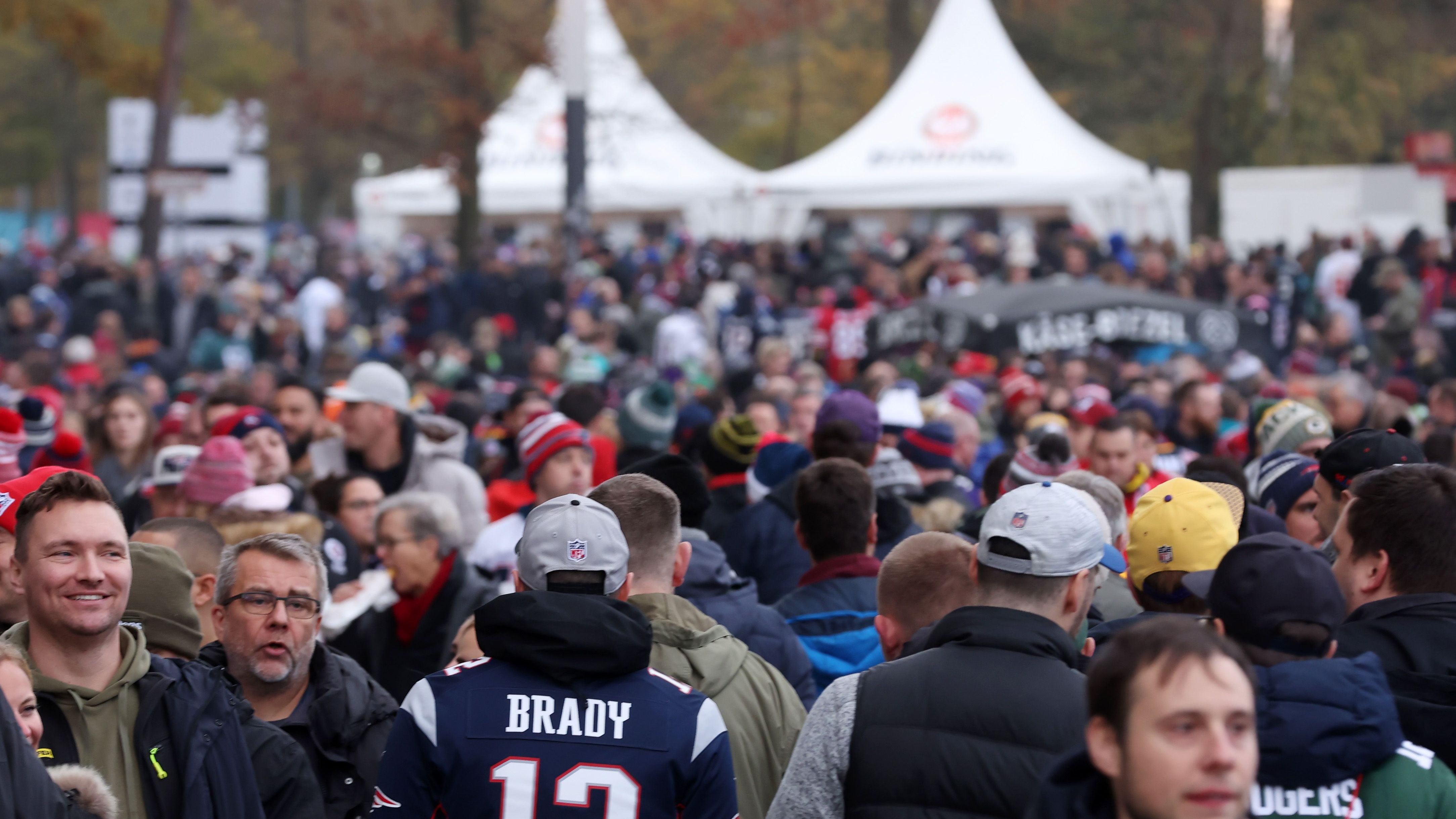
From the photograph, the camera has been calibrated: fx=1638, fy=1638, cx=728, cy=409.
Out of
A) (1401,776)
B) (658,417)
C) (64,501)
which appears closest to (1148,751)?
(1401,776)

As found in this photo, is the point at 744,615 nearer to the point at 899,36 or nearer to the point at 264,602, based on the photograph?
the point at 264,602

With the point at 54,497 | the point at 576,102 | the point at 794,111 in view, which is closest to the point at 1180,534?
the point at 54,497

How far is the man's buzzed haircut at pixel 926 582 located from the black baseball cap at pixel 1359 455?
55.8 inches

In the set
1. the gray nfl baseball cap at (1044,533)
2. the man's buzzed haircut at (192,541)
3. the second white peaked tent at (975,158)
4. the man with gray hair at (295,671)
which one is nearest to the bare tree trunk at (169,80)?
the second white peaked tent at (975,158)

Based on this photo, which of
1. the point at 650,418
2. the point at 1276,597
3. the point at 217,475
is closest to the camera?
the point at 1276,597

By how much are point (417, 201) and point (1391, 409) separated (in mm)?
25455

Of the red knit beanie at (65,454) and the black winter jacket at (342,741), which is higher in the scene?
the red knit beanie at (65,454)

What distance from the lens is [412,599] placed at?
5910 mm

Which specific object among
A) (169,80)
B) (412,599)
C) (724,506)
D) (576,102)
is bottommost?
(412,599)

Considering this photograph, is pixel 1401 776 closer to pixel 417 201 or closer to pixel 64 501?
pixel 64 501

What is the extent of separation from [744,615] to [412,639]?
5.72ft

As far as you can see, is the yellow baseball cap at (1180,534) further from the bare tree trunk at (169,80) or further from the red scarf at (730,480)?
the bare tree trunk at (169,80)

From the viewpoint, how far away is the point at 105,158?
6031 cm

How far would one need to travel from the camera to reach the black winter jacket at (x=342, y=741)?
4043 mm
